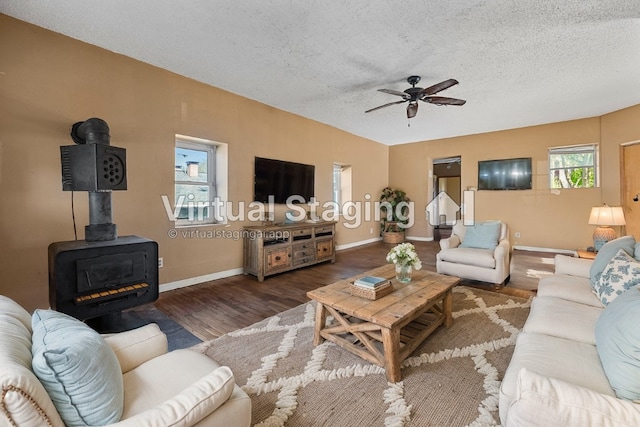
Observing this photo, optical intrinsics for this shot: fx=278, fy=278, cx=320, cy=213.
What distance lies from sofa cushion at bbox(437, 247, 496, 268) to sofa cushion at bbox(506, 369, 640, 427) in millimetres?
2678

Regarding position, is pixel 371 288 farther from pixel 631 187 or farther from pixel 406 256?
Answer: pixel 631 187

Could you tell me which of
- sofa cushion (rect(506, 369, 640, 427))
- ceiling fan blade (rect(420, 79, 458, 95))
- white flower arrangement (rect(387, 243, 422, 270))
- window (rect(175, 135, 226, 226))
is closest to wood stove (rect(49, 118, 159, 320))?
window (rect(175, 135, 226, 226))

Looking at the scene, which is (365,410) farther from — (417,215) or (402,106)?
(417,215)

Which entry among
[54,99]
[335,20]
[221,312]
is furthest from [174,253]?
[335,20]

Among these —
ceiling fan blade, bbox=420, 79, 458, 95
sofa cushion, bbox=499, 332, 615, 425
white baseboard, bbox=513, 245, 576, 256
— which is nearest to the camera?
sofa cushion, bbox=499, 332, 615, 425

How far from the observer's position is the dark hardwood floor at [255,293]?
2.63 m

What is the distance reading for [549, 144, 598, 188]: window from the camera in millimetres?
5324

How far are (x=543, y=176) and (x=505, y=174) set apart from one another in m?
0.66

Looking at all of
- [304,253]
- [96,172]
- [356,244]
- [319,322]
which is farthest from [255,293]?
[356,244]

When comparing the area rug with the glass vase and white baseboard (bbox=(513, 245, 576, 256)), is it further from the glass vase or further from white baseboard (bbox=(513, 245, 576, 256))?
white baseboard (bbox=(513, 245, 576, 256))

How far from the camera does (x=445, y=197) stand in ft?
33.3

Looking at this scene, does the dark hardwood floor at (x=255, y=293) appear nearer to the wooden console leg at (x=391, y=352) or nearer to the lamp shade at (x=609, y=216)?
the lamp shade at (x=609, y=216)

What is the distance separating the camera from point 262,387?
1692 mm

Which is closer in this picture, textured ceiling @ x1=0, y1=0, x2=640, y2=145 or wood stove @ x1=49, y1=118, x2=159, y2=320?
wood stove @ x1=49, y1=118, x2=159, y2=320
